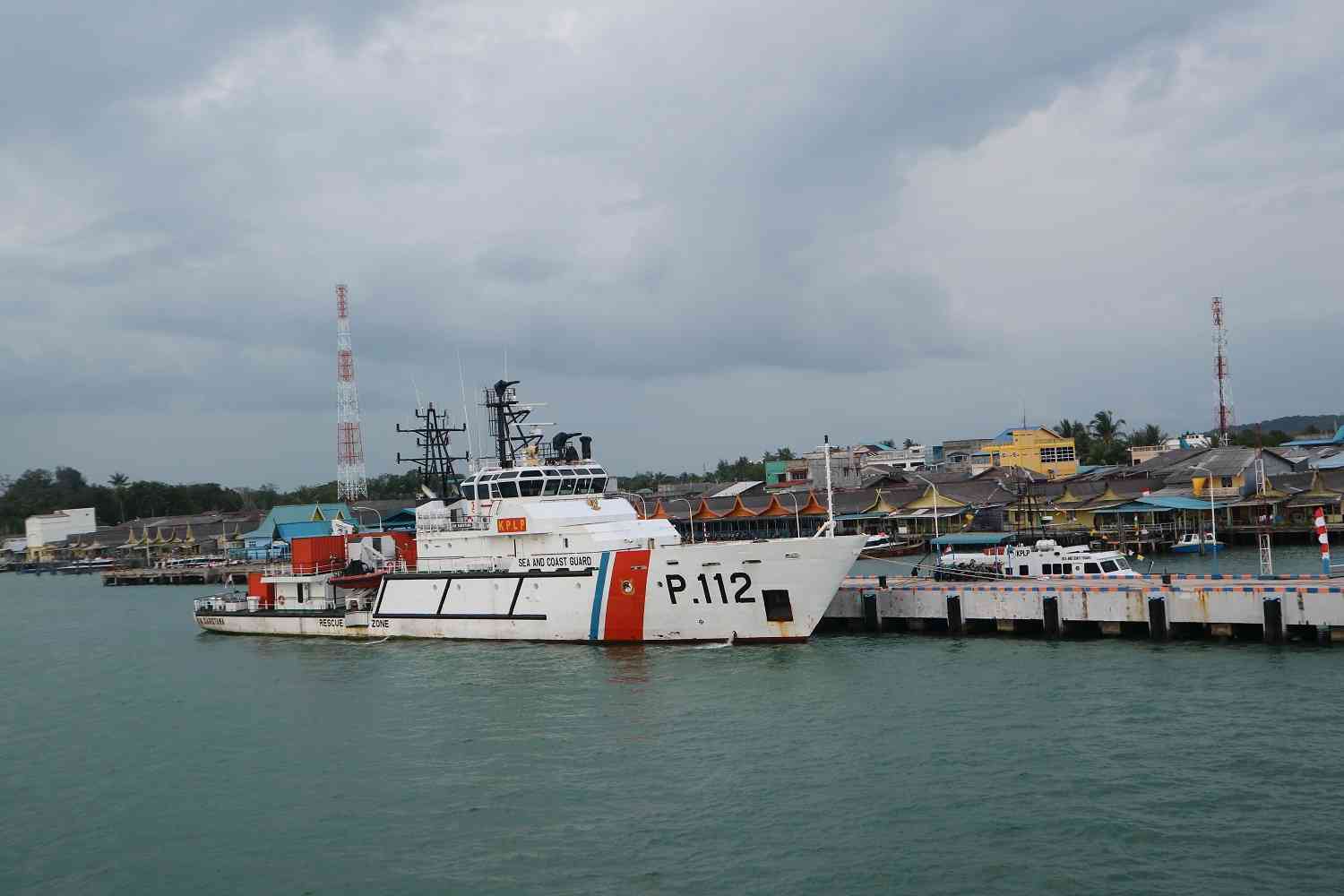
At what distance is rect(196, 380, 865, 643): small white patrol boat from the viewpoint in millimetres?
27688

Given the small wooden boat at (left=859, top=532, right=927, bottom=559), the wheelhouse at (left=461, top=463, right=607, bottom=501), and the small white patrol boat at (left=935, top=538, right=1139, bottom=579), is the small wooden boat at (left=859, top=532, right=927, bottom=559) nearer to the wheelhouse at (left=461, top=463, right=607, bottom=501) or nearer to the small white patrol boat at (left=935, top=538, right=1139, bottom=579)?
the small white patrol boat at (left=935, top=538, right=1139, bottom=579)

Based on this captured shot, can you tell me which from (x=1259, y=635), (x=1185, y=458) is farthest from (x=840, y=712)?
(x=1185, y=458)

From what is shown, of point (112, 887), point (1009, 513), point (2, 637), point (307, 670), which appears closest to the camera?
point (112, 887)

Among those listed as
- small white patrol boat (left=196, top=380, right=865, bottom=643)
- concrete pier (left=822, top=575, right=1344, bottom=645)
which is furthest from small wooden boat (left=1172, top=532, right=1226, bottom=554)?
small white patrol boat (left=196, top=380, right=865, bottom=643)

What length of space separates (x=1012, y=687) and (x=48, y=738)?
21.2 metres

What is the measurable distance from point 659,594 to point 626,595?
92cm

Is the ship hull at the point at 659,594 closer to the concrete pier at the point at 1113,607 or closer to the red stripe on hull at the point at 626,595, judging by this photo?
the red stripe on hull at the point at 626,595

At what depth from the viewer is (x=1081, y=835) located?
47.4 feet

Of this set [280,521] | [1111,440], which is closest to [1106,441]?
[1111,440]

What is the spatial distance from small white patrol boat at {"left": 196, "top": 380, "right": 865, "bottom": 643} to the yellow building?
227ft

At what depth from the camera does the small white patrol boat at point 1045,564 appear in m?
33.2

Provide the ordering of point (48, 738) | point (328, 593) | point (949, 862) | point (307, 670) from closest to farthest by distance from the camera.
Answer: point (949, 862) < point (48, 738) < point (307, 670) < point (328, 593)

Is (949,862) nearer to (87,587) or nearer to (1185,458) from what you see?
(1185,458)

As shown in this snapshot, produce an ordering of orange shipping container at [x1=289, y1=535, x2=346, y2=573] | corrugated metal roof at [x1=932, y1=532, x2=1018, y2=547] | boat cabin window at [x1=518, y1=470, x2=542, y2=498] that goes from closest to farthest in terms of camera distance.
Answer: boat cabin window at [x1=518, y1=470, x2=542, y2=498] → orange shipping container at [x1=289, y1=535, x2=346, y2=573] → corrugated metal roof at [x1=932, y1=532, x2=1018, y2=547]
